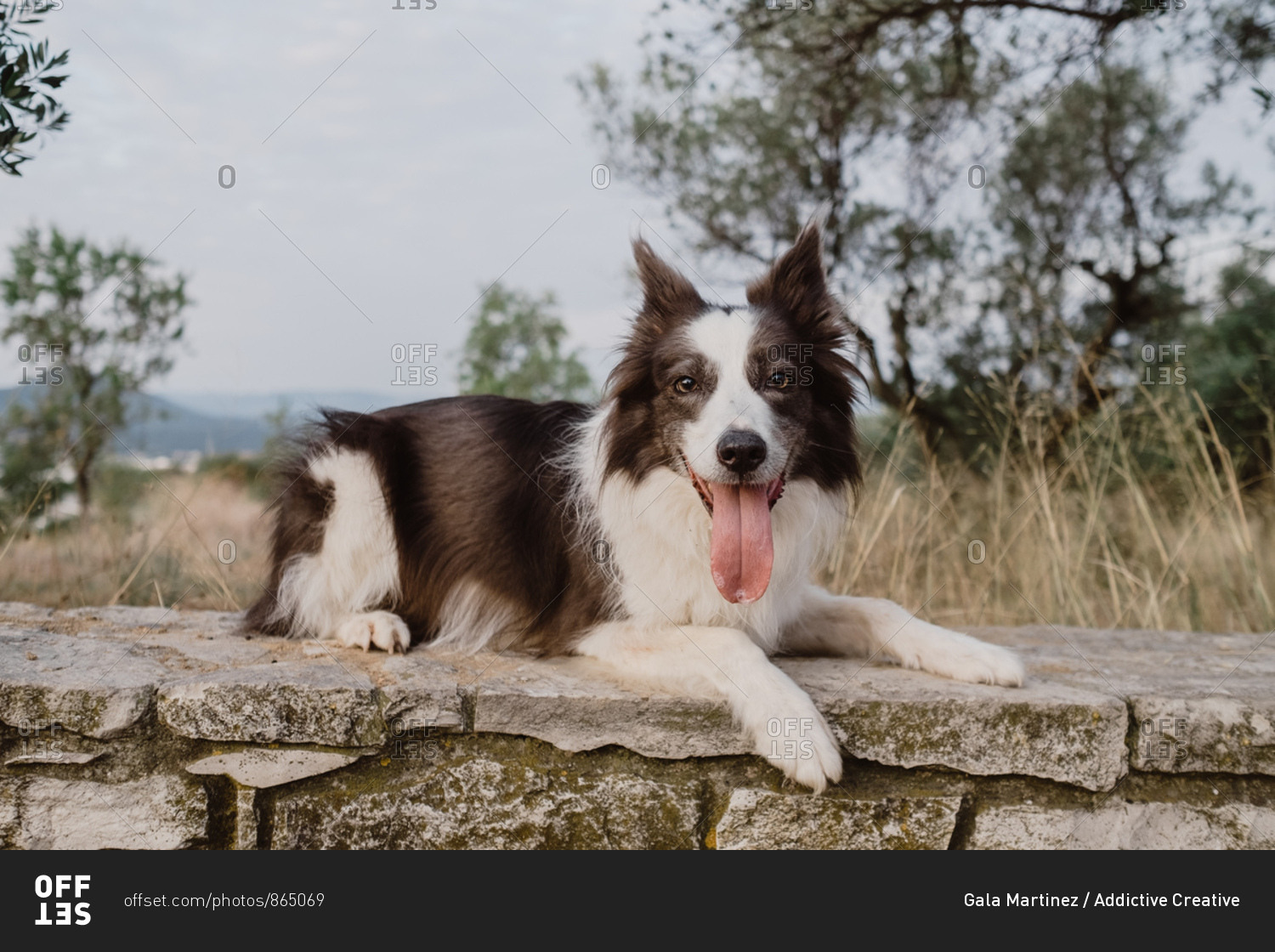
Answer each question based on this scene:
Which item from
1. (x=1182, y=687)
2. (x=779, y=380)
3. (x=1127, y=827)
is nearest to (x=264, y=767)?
(x=779, y=380)

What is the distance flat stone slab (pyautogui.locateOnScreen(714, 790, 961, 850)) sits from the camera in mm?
2682

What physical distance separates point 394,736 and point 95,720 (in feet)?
2.81

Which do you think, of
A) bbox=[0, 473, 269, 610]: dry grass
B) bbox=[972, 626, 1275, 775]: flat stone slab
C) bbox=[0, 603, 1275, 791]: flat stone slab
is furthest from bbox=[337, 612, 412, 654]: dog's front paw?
bbox=[972, 626, 1275, 775]: flat stone slab

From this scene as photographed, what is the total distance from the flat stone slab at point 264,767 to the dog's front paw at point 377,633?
719 mm

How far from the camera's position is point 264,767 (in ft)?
8.97

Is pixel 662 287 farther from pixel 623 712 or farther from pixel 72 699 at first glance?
pixel 72 699

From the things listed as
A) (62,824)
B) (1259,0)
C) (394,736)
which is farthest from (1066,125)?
(62,824)

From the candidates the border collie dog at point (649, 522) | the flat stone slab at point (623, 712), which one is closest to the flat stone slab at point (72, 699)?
the flat stone slab at point (623, 712)

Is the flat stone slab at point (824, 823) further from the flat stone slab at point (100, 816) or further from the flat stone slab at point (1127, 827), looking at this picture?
the flat stone slab at point (100, 816)

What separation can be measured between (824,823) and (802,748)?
25 centimetres

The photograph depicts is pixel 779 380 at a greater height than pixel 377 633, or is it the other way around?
pixel 779 380

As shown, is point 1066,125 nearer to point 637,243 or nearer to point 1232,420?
point 1232,420

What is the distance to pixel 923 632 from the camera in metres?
3.26

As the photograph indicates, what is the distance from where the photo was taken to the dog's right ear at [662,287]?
11.3 ft
